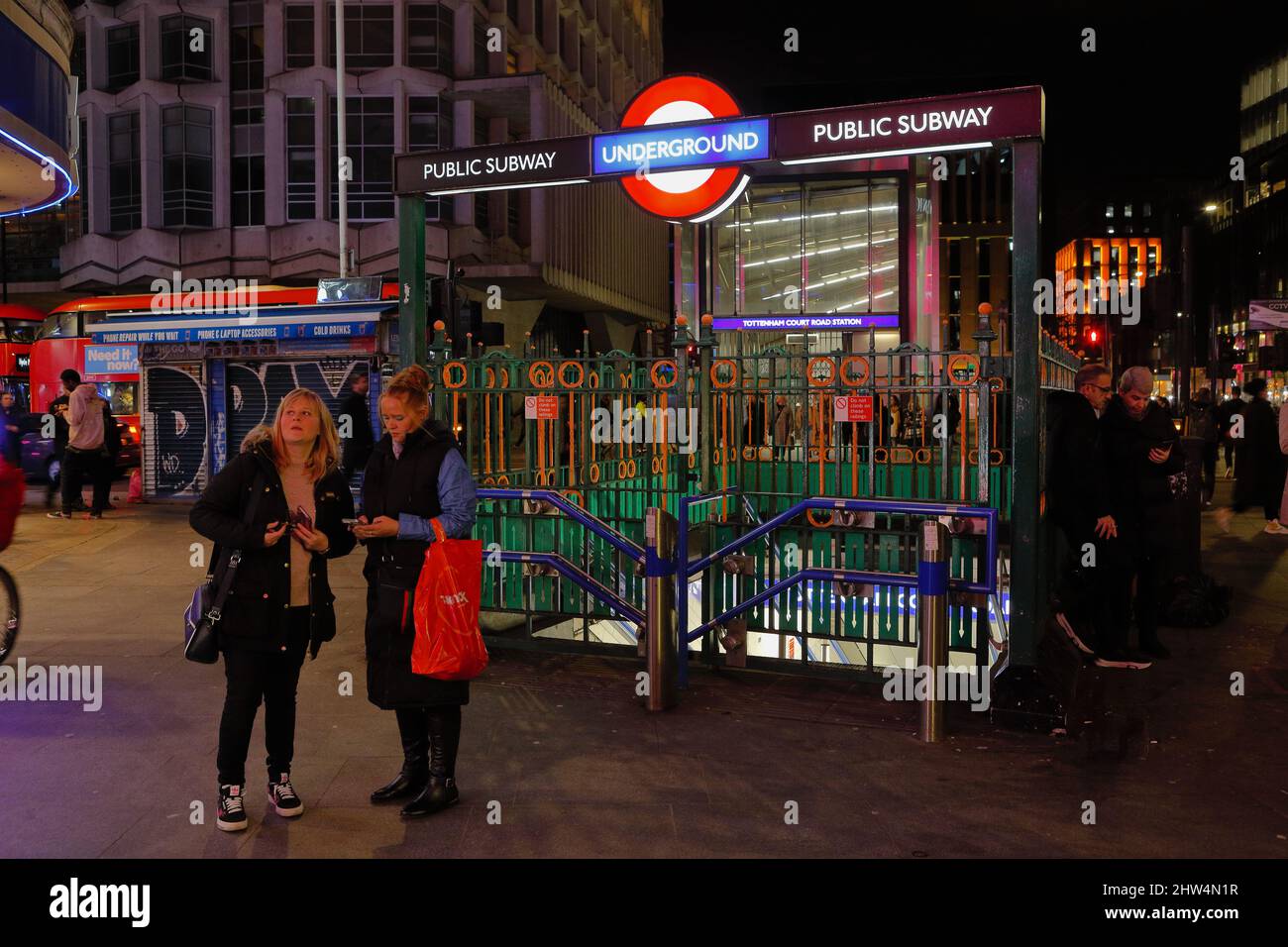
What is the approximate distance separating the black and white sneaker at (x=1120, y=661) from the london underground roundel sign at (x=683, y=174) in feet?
13.4

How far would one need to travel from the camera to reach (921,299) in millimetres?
25203

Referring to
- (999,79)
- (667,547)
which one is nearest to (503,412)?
(667,547)

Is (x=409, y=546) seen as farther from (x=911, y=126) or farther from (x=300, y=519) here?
Answer: (x=911, y=126)

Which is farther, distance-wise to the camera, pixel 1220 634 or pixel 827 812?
pixel 1220 634

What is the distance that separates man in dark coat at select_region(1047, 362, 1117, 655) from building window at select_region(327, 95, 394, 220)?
26394 mm

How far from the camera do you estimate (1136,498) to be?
25.3ft

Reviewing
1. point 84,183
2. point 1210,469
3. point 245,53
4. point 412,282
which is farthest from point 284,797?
point 84,183

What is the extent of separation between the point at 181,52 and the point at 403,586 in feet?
108

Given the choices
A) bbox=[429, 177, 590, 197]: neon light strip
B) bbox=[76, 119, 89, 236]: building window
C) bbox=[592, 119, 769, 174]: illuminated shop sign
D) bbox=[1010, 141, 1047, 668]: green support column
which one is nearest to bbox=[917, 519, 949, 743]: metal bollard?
bbox=[1010, 141, 1047, 668]: green support column

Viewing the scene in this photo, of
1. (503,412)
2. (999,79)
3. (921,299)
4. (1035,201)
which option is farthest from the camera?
(999,79)

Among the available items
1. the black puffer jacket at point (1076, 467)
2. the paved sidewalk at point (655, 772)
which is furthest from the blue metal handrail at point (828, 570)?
the black puffer jacket at point (1076, 467)

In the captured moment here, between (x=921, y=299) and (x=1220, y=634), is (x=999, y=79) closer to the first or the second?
(x=921, y=299)

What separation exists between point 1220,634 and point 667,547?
4.90 m

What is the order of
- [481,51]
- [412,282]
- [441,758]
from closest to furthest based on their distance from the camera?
[441,758] → [412,282] → [481,51]
